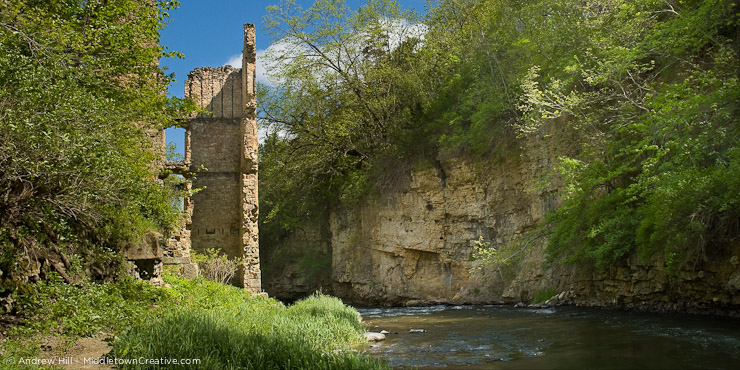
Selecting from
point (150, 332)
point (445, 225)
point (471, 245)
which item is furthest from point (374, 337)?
point (445, 225)

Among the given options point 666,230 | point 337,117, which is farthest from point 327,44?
point 666,230

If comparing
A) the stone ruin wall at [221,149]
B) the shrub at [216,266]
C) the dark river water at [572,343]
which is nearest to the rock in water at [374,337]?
the dark river water at [572,343]

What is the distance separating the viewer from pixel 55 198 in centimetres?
764

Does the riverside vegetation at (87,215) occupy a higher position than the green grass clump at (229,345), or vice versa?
the riverside vegetation at (87,215)

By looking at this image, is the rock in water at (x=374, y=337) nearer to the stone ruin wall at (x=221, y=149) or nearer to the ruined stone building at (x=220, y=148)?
the stone ruin wall at (x=221, y=149)

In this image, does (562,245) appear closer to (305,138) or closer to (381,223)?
(381,223)

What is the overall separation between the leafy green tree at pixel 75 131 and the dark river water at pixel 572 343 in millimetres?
5033

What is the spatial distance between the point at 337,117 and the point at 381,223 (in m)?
5.76

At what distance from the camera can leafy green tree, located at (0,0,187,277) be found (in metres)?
7.07

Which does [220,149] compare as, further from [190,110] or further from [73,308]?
[73,308]

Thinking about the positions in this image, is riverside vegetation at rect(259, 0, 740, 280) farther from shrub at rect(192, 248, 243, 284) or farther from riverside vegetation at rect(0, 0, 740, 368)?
shrub at rect(192, 248, 243, 284)

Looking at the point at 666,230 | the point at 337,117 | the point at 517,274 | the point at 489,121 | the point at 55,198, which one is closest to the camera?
the point at 55,198

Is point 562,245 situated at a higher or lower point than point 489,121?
lower

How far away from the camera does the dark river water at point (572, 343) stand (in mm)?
7348
